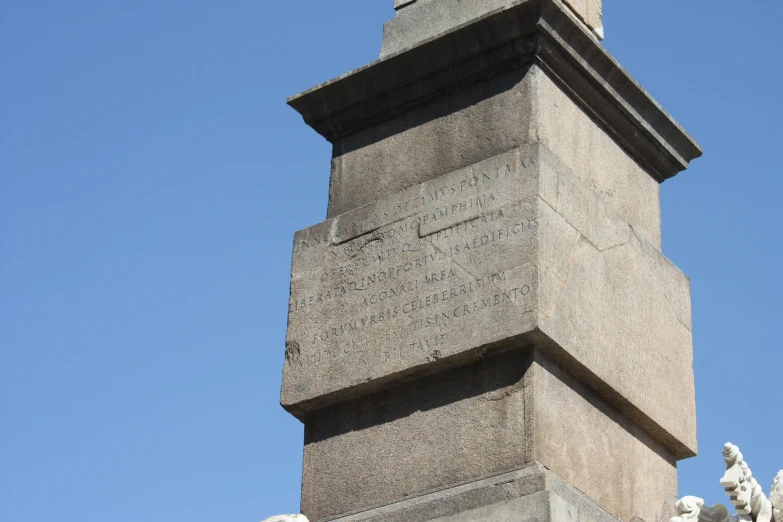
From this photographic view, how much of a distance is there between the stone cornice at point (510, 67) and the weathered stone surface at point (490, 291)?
75 centimetres

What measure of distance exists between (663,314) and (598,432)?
1216mm

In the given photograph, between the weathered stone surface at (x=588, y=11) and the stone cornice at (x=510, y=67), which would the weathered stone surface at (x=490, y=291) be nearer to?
the stone cornice at (x=510, y=67)

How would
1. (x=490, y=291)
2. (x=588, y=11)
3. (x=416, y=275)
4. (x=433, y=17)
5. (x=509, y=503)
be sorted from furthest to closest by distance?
(x=588, y=11)
(x=433, y=17)
(x=416, y=275)
(x=490, y=291)
(x=509, y=503)

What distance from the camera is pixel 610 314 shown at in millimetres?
9422

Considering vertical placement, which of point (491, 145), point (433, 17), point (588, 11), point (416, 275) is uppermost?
point (588, 11)

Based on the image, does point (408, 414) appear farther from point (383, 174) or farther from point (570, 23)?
point (570, 23)

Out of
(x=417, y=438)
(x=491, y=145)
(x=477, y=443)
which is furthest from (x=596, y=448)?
(x=491, y=145)

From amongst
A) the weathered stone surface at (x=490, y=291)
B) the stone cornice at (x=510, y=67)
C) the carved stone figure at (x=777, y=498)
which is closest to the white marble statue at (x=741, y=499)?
the carved stone figure at (x=777, y=498)

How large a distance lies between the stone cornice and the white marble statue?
2.65 metres

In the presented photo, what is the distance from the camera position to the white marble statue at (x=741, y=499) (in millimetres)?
8516

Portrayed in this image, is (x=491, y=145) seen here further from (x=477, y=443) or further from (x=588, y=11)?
(x=477, y=443)

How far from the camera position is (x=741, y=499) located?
8.52 metres

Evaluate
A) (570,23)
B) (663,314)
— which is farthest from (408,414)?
(570,23)

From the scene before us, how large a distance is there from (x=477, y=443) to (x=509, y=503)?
20.5 inches
